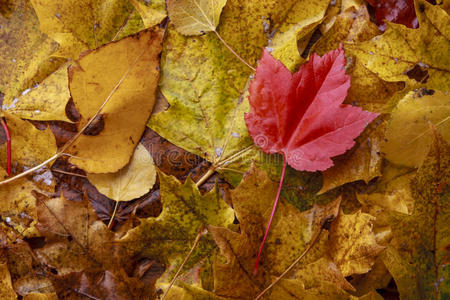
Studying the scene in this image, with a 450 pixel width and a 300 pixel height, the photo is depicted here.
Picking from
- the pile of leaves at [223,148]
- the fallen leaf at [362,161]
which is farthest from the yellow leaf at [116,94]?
the fallen leaf at [362,161]

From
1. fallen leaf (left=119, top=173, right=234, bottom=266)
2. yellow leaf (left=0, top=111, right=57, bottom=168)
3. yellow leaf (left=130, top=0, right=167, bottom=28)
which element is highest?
Answer: yellow leaf (left=130, top=0, right=167, bottom=28)

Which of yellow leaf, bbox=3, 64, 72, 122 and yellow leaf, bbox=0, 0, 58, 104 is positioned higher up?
yellow leaf, bbox=0, 0, 58, 104

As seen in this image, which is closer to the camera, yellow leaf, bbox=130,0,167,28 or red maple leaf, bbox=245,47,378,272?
red maple leaf, bbox=245,47,378,272

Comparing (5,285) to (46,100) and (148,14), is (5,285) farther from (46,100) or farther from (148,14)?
(148,14)

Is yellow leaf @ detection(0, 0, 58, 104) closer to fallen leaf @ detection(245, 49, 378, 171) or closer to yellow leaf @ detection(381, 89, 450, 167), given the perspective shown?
fallen leaf @ detection(245, 49, 378, 171)

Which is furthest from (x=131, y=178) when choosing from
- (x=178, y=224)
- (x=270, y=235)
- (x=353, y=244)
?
(x=353, y=244)

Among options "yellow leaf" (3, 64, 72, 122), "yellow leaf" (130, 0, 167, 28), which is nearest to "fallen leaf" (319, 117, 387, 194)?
"yellow leaf" (130, 0, 167, 28)
